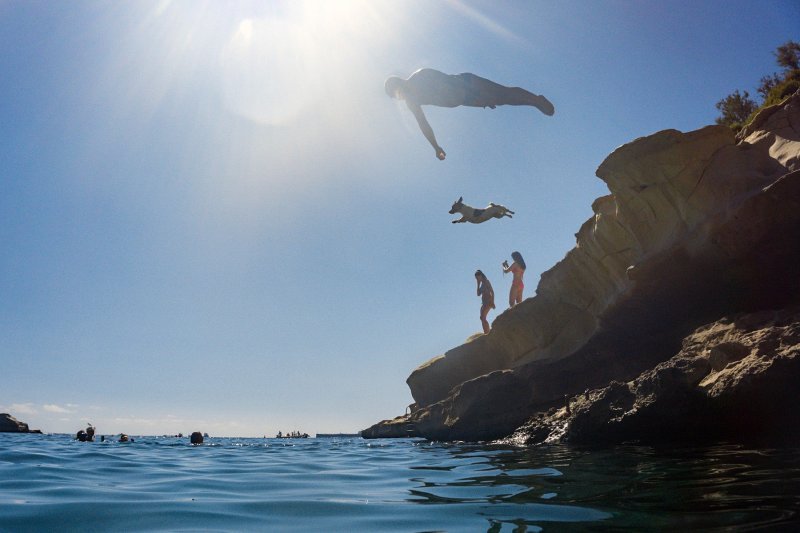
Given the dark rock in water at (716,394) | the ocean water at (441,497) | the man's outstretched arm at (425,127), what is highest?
the man's outstretched arm at (425,127)

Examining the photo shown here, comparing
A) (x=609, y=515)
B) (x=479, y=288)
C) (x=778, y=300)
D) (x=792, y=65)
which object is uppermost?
(x=792, y=65)

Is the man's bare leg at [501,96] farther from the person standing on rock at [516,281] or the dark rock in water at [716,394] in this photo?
the person standing on rock at [516,281]

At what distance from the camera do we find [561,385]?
14.2 meters

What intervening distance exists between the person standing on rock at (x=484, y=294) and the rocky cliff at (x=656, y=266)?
6.11 ft

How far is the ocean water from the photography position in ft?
12.4

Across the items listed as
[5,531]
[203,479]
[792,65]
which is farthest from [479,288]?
[792,65]

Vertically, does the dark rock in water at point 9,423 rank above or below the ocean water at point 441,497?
above

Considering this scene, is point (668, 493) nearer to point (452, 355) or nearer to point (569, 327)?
point (569, 327)

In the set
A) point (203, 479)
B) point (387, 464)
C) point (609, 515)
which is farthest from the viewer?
point (387, 464)

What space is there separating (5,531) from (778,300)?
1310cm

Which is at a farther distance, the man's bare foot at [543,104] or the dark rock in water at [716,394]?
the dark rock in water at [716,394]

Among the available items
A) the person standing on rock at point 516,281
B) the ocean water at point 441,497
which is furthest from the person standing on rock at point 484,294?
the ocean water at point 441,497

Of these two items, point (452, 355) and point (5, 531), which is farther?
point (452, 355)

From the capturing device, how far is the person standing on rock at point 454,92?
436 centimetres
